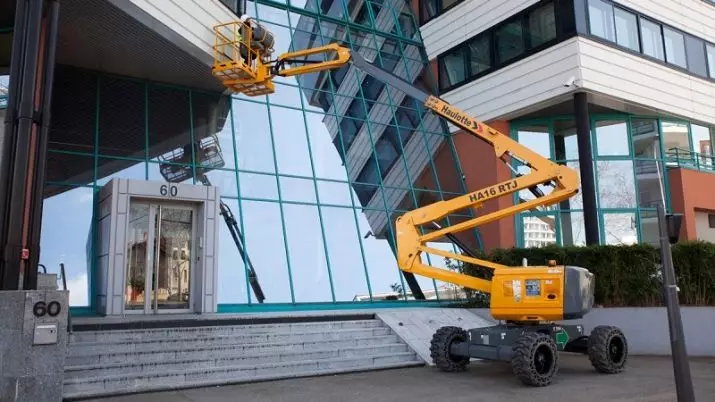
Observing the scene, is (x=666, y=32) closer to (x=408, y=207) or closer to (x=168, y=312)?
(x=408, y=207)

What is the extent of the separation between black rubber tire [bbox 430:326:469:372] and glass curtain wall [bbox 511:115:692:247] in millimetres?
9322

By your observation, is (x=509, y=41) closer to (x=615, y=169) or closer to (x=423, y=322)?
(x=615, y=169)

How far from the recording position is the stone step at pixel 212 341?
10.1 metres

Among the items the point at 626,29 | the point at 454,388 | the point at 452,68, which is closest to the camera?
the point at 454,388

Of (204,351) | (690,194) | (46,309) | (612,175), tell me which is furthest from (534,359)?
(690,194)

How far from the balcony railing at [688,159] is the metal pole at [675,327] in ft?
46.8

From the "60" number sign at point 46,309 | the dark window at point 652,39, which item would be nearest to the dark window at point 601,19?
the dark window at point 652,39

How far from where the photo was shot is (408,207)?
20406mm

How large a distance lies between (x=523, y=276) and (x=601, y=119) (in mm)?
12106

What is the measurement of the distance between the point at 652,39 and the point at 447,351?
1512cm

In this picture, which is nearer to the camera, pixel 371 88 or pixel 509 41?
pixel 509 41

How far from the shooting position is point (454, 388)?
10.0m

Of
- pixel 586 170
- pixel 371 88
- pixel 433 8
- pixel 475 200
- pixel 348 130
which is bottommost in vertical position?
pixel 475 200

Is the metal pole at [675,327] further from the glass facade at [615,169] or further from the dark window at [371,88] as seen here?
the dark window at [371,88]
